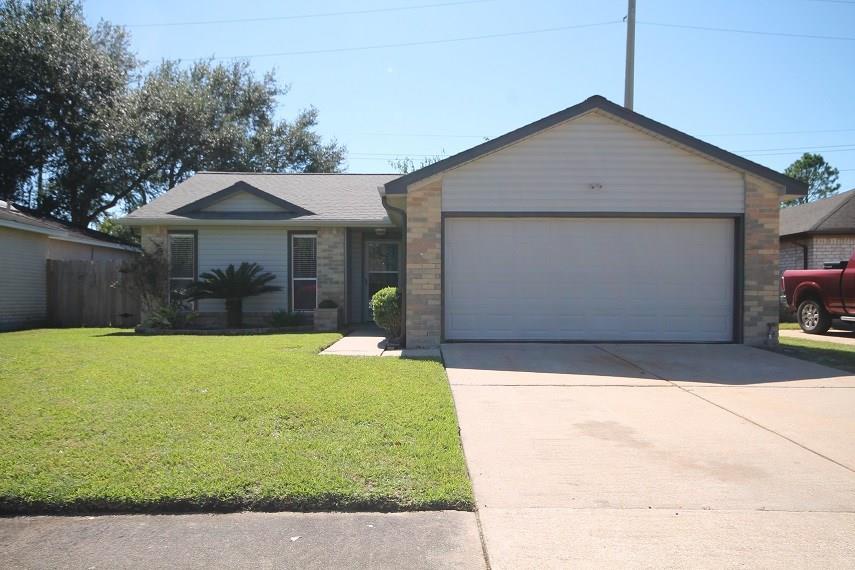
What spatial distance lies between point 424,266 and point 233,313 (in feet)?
21.0

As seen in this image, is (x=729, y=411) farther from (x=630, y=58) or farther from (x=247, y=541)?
(x=630, y=58)

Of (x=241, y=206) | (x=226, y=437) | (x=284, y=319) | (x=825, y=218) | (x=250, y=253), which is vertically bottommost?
(x=226, y=437)

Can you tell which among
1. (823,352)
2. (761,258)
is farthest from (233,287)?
(823,352)

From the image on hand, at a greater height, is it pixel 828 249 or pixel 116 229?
pixel 116 229

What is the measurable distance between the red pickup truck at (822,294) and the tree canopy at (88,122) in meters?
25.2

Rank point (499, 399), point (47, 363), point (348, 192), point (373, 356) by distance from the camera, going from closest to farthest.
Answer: point (499, 399)
point (47, 363)
point (373, 356)
point (348, 192)

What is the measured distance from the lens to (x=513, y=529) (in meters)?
3.68

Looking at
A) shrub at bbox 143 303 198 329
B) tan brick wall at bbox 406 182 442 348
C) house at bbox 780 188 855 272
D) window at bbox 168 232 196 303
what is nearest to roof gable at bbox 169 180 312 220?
window at bbox 168 232 196 303

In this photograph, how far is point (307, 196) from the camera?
16875mm

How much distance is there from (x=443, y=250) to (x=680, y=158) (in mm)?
4667

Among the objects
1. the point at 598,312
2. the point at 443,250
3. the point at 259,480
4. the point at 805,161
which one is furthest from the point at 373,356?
the point at 805,161

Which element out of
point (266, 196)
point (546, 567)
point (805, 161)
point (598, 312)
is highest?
point (805, 161)

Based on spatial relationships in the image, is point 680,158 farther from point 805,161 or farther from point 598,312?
point 805,161

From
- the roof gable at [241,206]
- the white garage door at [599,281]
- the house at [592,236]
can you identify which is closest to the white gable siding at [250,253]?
the roof gable at [241,206]
